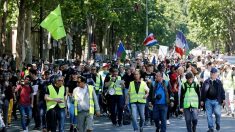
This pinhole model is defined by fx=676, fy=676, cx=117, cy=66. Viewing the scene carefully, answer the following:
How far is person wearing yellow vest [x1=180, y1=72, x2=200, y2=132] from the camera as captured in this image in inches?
582

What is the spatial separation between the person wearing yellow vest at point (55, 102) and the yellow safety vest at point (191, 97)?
2701 millimetres

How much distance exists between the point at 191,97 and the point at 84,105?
257 cm

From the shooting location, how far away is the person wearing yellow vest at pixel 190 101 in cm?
1479

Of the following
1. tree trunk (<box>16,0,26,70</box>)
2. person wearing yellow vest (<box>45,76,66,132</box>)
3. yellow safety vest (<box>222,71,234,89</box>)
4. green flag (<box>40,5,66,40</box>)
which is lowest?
person wearing yellow vest (<box>45,76,66,132</box>)

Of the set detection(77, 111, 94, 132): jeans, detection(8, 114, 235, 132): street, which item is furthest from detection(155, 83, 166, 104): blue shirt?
detection(8, 114, 235, 132): street

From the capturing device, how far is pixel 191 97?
14828 mm

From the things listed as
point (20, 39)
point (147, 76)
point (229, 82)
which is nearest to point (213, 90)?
point (147, 76)

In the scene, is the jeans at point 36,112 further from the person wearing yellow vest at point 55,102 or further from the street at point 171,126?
the person wearing yellow vest at point 55,102

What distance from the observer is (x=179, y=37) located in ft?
112

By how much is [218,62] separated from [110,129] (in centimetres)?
921

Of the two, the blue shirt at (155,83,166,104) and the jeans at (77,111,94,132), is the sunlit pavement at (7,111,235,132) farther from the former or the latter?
the jeans at (77,111,94,132)

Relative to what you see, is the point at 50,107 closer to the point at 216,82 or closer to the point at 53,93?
the point at 53,93

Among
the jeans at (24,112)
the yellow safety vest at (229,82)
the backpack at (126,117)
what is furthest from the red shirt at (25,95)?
the yellow safety vest at (229,82)

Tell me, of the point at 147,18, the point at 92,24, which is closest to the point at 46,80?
the point at 92,24
